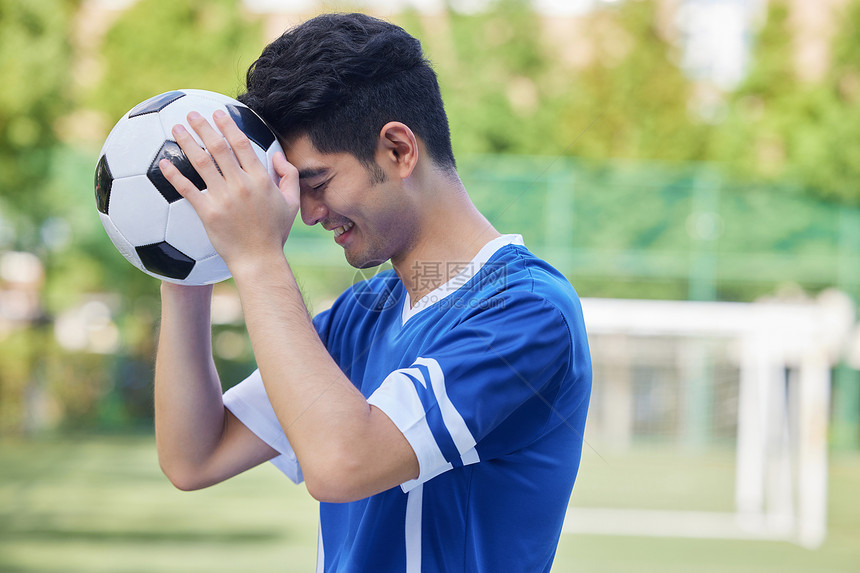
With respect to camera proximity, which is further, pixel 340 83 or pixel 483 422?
pixel 340 83

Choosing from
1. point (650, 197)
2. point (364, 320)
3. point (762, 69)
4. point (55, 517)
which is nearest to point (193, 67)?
point (650, 197)

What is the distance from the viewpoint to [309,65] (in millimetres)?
Answer: 1299

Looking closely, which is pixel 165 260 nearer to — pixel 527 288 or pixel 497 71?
pixel 527 288

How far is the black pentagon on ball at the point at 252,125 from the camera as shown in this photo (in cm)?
131

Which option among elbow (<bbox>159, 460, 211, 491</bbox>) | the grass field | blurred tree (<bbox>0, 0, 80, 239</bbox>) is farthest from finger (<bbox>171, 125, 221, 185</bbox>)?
blurred tree (<bbox>0, 0, 80, 239</bbox>)

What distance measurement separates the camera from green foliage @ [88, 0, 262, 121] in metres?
11.5

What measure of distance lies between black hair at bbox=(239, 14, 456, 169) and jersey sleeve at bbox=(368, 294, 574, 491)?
1.11 ft

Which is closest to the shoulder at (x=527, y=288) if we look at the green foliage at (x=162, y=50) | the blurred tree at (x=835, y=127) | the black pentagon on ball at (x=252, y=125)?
the black pentagon on ball at (x=252, y=125)

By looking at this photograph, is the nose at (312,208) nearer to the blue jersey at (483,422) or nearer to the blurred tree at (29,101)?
the blue jersey at (483,422)

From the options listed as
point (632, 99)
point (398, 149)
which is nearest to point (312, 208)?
point (398, 149)

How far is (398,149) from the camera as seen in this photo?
1.35 meters

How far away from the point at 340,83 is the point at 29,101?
9064 mm

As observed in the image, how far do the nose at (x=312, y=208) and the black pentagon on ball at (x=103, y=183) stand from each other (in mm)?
324

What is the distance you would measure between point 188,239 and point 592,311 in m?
6.77
